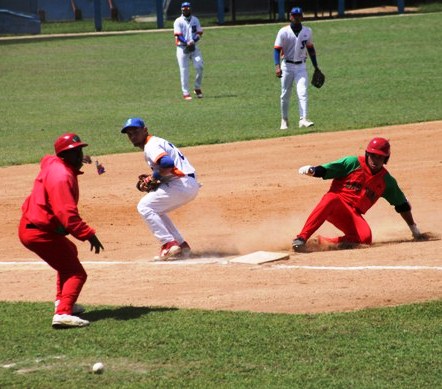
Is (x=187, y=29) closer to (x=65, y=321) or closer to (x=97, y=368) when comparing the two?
(x=65, y=321)

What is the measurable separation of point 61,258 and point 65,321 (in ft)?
1.84

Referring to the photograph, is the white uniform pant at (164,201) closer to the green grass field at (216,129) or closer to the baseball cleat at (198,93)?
the green grass field at (216,129)

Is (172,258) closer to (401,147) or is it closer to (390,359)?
(390,359)

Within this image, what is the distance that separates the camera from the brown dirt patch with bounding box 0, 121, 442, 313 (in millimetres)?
10258

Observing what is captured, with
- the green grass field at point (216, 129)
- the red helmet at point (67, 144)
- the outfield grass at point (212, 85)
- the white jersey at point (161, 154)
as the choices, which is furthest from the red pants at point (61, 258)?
the outfield grass at point (212, 85)

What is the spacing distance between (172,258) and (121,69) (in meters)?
22.8

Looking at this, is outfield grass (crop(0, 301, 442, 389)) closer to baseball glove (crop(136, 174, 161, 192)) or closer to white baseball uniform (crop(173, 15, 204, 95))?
baseball glove (crop(136, 174, 161, 192))

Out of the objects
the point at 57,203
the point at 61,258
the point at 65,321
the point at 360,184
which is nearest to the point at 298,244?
the point at 360,184

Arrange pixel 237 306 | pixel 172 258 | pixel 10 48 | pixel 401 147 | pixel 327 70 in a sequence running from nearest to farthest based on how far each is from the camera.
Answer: pixel 237 306 → pixel 172 258 → pixel 401 147 → pixel 327 70 → pixel 10 48

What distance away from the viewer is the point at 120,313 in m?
9.73

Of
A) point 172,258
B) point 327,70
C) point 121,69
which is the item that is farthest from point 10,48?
point 172,258

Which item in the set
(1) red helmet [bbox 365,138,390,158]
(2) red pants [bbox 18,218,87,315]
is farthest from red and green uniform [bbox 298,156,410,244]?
(2) red pants [bbox 18,218,87,315]

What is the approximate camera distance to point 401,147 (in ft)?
61.6

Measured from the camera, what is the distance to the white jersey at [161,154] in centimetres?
1176
